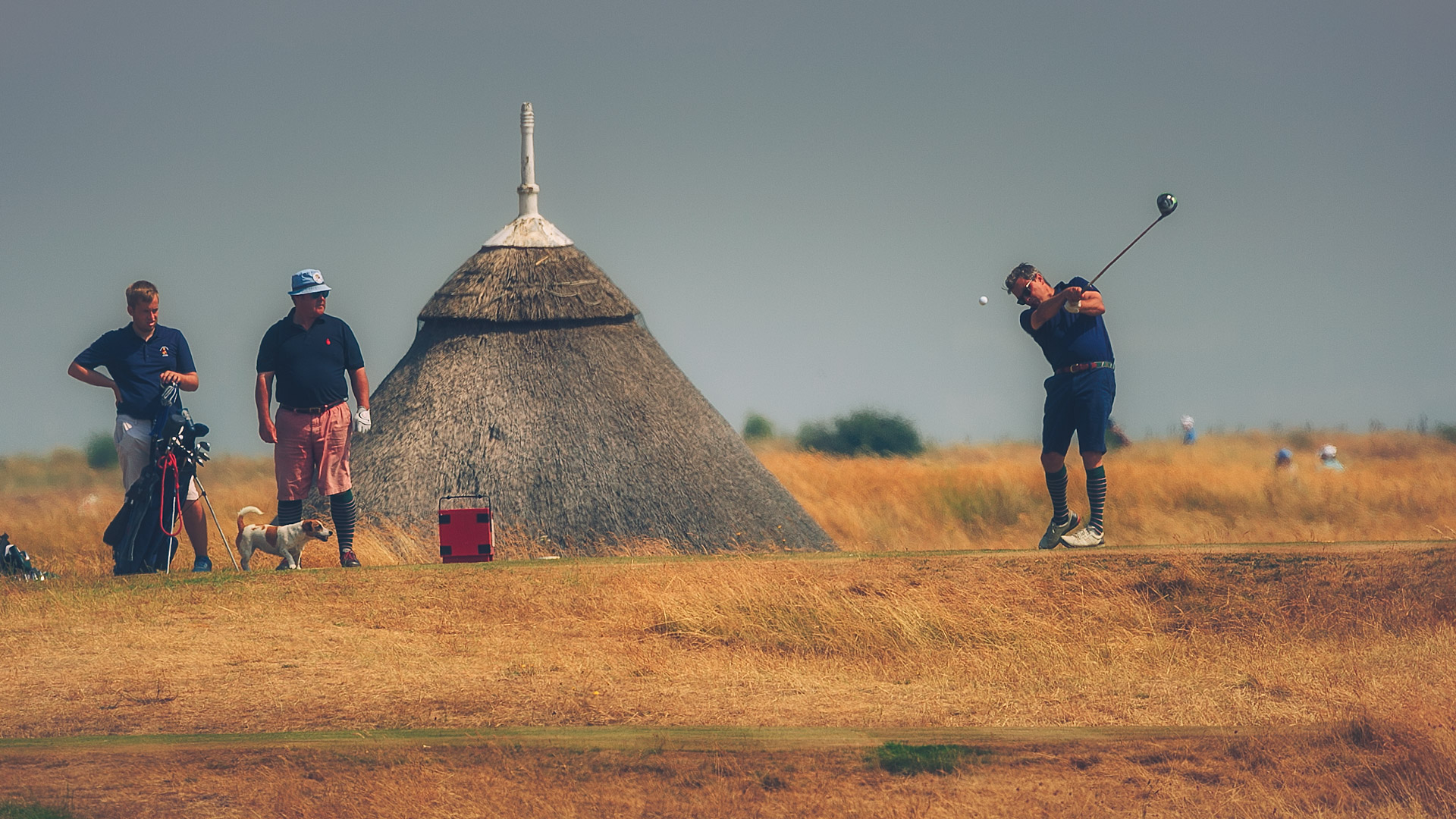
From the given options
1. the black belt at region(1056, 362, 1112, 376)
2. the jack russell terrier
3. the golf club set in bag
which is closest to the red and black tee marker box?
the jack russell terrier

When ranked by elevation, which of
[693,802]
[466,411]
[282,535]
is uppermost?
[466,411]

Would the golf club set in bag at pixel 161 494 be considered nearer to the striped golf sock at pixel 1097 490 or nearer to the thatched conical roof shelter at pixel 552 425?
the thatched conical roof shelter at pixel 552 425

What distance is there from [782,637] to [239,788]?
14.0 feet

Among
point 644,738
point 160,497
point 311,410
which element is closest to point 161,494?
point 160,497

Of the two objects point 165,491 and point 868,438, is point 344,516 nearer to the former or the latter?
point 165,491

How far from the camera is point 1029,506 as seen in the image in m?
24.2

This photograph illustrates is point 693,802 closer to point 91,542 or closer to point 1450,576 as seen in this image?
point 1450,576

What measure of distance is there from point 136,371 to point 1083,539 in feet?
24.7

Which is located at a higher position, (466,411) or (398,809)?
(466,411)

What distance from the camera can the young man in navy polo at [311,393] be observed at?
1181 cm

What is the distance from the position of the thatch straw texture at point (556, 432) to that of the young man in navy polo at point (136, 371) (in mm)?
3944

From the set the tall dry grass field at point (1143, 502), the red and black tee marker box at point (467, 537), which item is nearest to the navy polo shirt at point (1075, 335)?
the red and black tee marker box at point (467, 537)

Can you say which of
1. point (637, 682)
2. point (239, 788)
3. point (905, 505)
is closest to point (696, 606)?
point (637, 682)

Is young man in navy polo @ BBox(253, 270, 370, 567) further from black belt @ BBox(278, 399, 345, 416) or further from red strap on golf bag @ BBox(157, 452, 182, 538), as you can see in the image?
red strap on golf bag @ BBox(157, 452, 182, 538)
